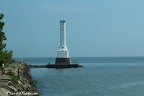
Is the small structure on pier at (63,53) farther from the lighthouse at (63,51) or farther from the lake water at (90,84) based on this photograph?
the lake water at (90,84)

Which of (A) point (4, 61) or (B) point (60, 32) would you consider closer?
(A) point (4, 61)

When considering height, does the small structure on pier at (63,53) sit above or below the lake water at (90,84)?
above

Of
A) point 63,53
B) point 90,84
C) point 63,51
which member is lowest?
point 90,84

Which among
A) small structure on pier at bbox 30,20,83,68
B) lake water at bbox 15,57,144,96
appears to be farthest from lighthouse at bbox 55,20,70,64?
lake water at bbox 15,57,144,96

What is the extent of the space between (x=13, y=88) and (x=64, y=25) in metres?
60.6

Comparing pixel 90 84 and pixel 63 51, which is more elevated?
pixel 63 51

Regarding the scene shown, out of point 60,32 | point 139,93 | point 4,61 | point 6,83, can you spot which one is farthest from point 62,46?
point 6,83

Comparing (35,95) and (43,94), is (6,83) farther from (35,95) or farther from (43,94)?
(43,94)

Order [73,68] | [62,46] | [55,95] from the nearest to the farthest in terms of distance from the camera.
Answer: [55,95] < [62,46] < [73,68]

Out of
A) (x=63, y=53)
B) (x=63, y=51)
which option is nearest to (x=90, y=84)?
(x=63, y=53)

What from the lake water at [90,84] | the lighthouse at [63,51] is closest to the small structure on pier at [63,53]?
the lighthouse at [63,51]

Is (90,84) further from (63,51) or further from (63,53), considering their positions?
(63,51)

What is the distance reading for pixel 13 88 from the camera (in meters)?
28.4

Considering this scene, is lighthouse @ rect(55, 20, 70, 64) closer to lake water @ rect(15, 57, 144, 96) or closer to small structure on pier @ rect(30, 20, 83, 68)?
small structure on pier @ rect(30, 20, 83, 68)
